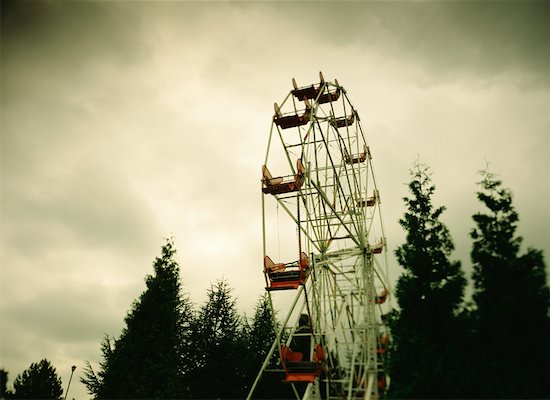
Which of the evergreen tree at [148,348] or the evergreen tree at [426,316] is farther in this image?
the evergreen tree at [148,348]

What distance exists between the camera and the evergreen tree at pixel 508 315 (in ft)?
27.0

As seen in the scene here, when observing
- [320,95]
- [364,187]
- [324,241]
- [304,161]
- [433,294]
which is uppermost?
[320,95]

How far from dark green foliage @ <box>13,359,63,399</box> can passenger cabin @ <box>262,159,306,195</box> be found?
27.7 meters

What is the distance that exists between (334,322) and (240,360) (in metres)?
13.7

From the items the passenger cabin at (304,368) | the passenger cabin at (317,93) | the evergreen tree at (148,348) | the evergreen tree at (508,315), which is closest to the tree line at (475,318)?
the evergreen tree at (508,315)

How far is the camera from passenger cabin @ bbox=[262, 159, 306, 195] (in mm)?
13781

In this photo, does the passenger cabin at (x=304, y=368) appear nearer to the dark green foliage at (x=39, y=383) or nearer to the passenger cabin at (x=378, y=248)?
the passenger cabin at (x=378, y=248)

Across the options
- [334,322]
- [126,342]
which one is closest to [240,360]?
[126,342]

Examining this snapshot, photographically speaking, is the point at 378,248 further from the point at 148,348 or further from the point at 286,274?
the point at 148,348

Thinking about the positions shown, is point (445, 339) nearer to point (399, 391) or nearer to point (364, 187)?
→ point (399, 391)

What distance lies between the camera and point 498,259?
9.42m

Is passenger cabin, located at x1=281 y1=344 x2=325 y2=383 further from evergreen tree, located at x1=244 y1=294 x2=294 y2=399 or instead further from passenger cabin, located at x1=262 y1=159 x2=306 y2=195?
evergreen tree, located at x1=244 y1=294 x2=294 y2=399

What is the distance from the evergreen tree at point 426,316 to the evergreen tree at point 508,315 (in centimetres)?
83

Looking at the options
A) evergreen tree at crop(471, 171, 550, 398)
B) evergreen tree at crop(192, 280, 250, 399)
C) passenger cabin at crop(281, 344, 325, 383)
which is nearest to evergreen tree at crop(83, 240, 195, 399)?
evergreen tree at crop(192, 280, 250, 399)
